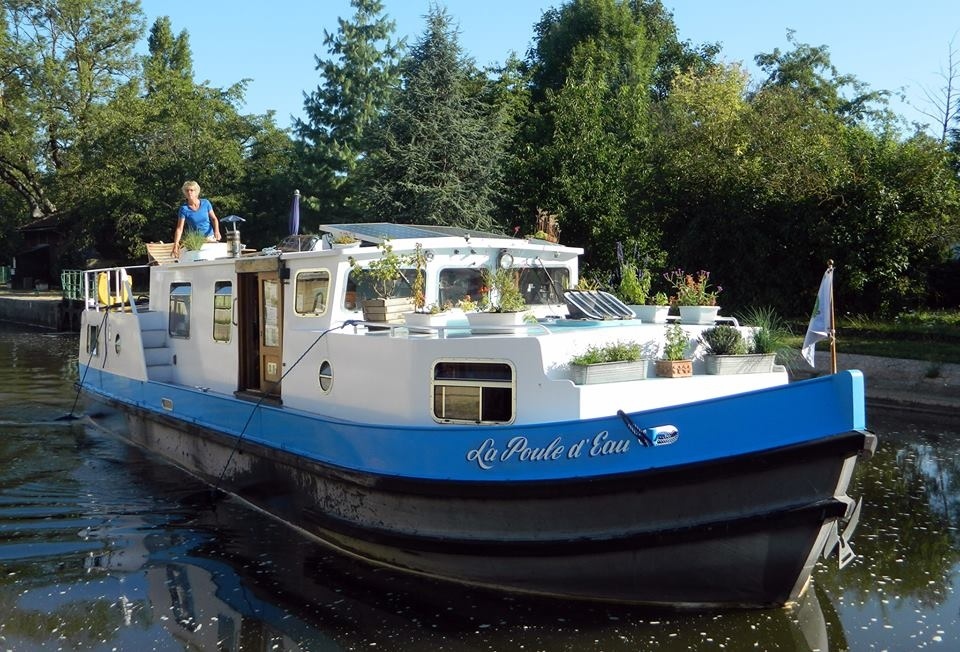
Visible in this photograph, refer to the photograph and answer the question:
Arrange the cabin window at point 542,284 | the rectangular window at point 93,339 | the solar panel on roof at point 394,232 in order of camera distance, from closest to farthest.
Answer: the solar panel on roof at point 394,232, the cabin window at point 542,284, the rectangular window at point 93,339

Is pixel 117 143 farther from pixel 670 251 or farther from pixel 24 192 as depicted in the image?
pixel 670 251

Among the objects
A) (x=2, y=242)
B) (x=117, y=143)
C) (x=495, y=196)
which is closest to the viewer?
(x=495, y=196)

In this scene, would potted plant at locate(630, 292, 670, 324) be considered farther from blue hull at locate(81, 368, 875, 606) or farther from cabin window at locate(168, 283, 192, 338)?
cabin window at locate(168, 283, 192, 338)

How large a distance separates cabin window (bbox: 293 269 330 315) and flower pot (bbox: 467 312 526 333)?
1.65m

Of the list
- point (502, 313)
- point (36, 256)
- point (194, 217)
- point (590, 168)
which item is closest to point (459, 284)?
point (502, 313)

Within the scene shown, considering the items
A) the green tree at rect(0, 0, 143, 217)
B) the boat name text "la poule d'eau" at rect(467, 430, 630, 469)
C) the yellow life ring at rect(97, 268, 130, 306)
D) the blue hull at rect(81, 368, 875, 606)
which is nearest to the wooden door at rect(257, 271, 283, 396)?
the blue hull at rect(81, 368, 875, 606)

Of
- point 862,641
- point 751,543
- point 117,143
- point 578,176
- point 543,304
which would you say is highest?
point 117,143

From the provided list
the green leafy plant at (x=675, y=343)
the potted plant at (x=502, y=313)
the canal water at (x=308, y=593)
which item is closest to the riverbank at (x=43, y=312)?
the canal water at (x=308, y=593)

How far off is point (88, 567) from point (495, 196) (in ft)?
56.8

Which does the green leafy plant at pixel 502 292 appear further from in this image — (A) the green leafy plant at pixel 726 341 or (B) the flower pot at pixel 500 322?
(A) the green leafy plant at pixel 726 341

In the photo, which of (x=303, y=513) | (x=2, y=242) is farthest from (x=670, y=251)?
(x=2, y=242)

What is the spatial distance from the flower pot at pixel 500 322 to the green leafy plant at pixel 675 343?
1.18 meters

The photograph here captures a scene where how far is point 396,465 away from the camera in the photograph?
6949mm

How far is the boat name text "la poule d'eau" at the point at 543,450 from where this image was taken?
610 cm
